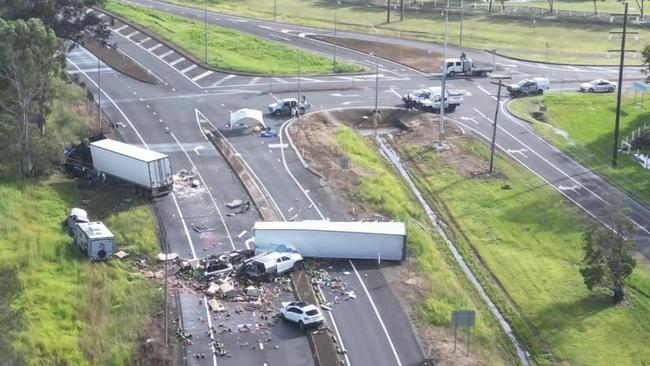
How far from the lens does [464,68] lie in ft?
354

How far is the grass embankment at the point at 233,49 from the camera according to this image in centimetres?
11062

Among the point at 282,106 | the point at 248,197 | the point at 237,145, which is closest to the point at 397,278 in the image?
the point at 248,197

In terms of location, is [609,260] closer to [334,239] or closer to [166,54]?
[334,239]

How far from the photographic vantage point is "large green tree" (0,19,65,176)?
6788 cm

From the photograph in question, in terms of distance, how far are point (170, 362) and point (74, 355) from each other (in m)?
4.90

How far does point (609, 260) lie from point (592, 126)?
38.1 m

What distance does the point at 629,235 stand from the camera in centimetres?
6738

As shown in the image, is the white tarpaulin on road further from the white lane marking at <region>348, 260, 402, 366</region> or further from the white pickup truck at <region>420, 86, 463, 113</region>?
the white lane marking at <region>348, 260, 402, 366</region>

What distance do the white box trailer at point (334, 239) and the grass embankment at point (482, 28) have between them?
6792cm

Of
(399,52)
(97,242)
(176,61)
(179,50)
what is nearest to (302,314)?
(97,242)

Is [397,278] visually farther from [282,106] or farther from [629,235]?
[282,106]

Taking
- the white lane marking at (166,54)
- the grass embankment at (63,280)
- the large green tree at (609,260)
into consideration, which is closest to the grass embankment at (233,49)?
the white lane marking at (166,54)

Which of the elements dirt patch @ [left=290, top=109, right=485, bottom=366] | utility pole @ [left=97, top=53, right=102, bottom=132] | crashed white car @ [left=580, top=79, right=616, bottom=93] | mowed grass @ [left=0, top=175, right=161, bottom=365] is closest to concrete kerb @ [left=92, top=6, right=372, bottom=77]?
utility pole @ [left=97, top=53, right=102, bottom=132]

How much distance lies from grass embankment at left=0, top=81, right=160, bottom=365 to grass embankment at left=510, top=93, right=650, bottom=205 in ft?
130
